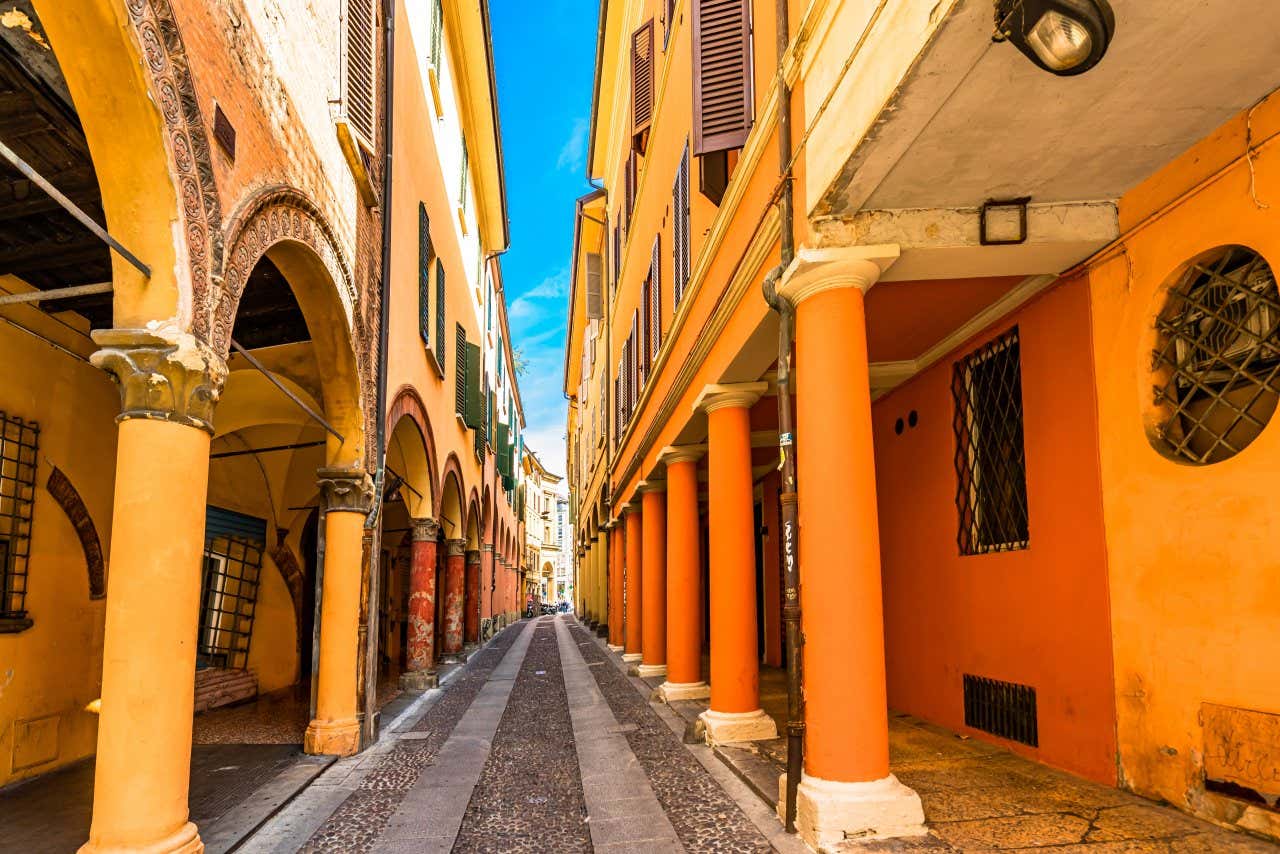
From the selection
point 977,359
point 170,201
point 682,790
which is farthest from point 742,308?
point 170,201

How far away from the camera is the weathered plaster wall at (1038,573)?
5695 mm

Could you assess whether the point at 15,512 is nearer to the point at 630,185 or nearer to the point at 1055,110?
the point at 1055,110

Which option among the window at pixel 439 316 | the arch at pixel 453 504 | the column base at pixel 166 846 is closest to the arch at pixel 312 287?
the column base at pixel 166 846

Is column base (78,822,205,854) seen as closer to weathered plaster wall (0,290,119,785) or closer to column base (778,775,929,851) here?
column base (778,775,929,851)

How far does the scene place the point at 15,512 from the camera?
7.49 metres

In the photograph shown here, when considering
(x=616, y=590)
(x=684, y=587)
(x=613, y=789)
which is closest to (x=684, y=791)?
(x=613, y=789)

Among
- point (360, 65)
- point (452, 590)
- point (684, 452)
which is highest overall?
point (360, 65)

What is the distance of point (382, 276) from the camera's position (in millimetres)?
9672

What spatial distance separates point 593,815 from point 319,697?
12.0ft

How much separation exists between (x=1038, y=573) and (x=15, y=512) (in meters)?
8.58

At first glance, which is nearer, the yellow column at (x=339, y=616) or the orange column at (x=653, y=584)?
the yellow column at (x=339, y=616)

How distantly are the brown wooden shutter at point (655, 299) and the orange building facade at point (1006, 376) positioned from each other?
431 centimetres

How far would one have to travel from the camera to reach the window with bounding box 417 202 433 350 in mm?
12297

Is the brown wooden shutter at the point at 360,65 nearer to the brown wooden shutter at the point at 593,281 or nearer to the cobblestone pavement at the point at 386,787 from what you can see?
the cobblestone pavement at the point at 386,787
